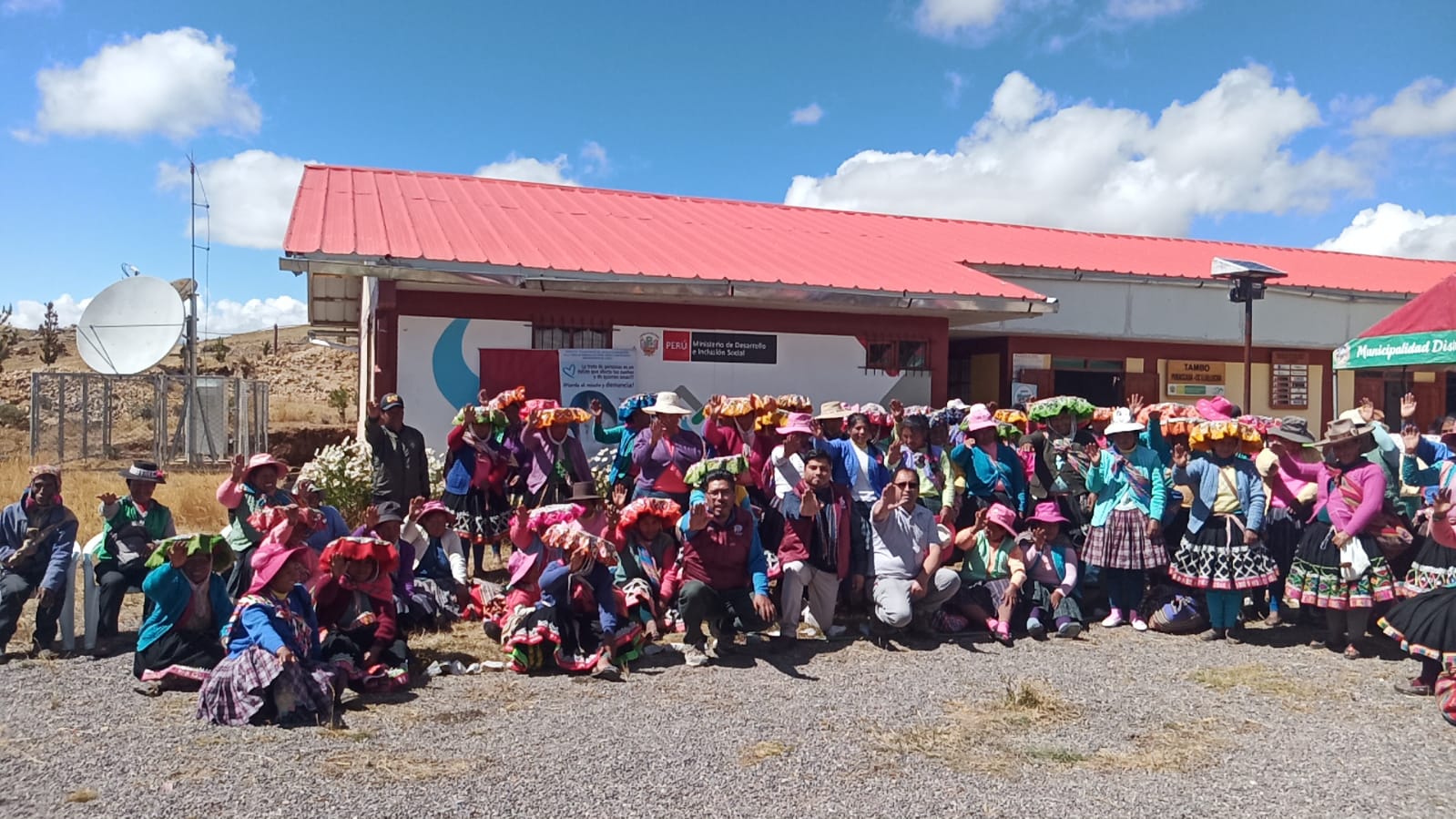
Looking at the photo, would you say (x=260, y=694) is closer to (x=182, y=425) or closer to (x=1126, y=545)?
(x=1126, y=545)

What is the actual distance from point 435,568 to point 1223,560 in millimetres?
5398

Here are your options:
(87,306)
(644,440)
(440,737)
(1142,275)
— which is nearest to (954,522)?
(644,440)

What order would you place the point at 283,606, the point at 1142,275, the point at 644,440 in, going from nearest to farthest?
the point at 283,606 → the point at 644,440 → the point at 1142,275

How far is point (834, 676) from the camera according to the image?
6.00 meters

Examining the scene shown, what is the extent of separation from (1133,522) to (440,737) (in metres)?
4.88

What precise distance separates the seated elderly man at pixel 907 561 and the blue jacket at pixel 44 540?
5053 millimetres

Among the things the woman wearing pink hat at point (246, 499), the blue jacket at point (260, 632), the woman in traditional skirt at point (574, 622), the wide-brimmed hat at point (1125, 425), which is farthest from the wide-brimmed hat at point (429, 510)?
the wide-brimmed hat at point (1125, 425)

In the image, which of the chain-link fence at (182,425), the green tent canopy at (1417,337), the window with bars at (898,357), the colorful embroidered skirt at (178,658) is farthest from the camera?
the chain-link fence at (182,425)

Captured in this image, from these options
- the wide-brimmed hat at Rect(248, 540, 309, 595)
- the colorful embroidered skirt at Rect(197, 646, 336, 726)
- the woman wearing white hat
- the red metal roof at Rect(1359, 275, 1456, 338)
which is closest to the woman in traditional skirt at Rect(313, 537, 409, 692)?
the wide-brimmed hat at Rect(248, 540, 309, 595)

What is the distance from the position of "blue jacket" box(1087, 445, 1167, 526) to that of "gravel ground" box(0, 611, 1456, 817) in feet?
4.14

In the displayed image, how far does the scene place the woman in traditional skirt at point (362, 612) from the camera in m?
5.57

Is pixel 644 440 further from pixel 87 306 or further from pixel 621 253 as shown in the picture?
pixel 87 306

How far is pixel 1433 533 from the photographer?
562 cm

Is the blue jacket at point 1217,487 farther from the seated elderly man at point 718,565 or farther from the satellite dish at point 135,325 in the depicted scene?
the satellite dish at point 135,325
